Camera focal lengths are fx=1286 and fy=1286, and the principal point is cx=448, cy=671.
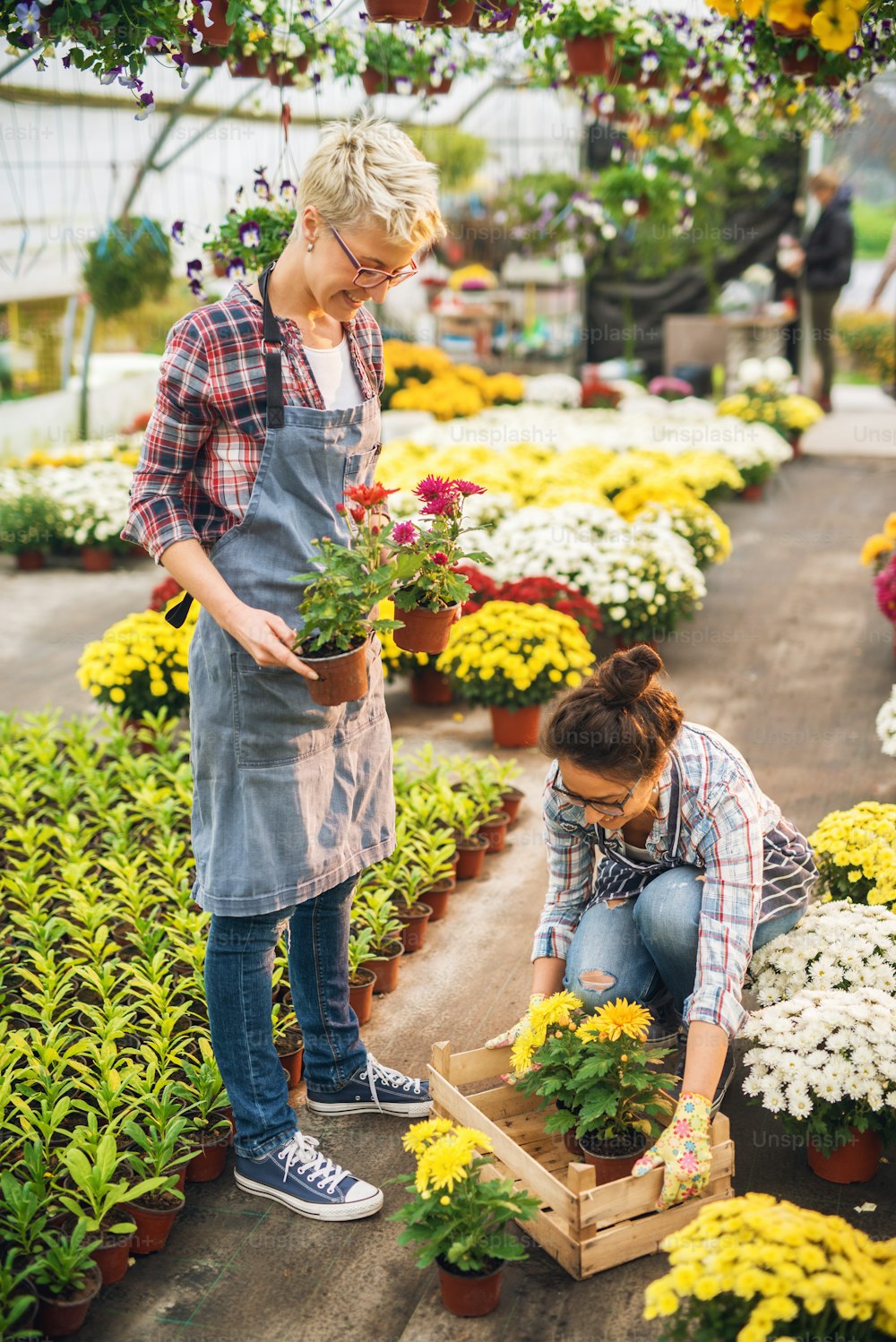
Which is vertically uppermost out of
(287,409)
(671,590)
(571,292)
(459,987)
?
(571,292)

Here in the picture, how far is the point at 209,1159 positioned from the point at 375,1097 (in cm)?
37

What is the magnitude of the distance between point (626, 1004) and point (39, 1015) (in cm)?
136

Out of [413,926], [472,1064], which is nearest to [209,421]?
[472,1064]

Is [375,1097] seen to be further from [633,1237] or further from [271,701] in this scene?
[271,701]

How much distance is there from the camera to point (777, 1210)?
184 cm

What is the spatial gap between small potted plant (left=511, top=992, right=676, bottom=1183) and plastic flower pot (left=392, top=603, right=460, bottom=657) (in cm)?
72

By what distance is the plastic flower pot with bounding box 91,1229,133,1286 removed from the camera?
225 cm

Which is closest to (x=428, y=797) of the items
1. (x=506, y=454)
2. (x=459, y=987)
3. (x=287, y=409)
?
(x=459, y=987)

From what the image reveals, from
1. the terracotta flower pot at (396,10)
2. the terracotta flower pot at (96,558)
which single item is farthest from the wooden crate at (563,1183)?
the terracotta flower pot at (96,558)

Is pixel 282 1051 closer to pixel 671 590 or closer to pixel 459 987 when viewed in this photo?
pixel 459 987

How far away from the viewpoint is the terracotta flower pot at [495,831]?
397 centimetres

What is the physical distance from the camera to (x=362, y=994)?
3.07 metres

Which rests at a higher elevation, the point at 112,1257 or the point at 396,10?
the point at 396,10

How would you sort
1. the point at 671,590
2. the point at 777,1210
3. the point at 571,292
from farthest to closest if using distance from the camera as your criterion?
the point at 571,292
the point at 671,590
the point at 777,1210
